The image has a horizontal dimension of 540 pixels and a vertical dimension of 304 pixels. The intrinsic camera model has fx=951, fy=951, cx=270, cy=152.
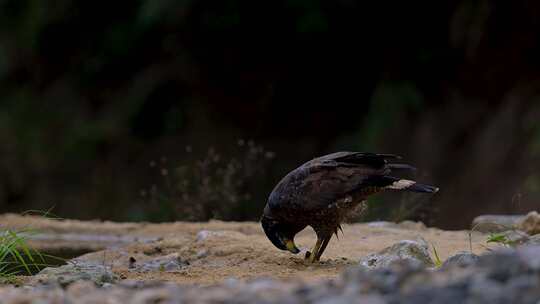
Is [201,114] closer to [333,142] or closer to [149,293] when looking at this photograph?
[333,142]

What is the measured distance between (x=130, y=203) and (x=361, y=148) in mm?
3513

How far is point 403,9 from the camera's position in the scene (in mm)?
12117

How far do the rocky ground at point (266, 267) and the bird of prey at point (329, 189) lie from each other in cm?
25

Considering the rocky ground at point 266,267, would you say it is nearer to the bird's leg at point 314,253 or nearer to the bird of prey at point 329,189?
the bird's leg at point 314,253

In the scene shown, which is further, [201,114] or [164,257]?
[201,114]

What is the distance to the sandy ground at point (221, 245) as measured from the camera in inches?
213

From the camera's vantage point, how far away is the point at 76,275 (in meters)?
4.75

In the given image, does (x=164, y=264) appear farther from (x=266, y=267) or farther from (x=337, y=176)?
(x=337, y=176)

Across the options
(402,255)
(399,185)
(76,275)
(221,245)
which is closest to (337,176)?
(399,185)

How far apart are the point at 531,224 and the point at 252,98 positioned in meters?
7.35

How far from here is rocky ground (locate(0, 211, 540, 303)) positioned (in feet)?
9.16

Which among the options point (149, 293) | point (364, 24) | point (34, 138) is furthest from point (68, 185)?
point (149, 293)

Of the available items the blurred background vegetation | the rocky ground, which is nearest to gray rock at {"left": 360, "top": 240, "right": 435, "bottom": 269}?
the rocky ground

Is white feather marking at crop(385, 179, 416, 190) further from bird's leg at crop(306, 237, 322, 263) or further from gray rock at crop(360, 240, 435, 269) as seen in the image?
bird's leg at crop(306, 237, 322, 263)
